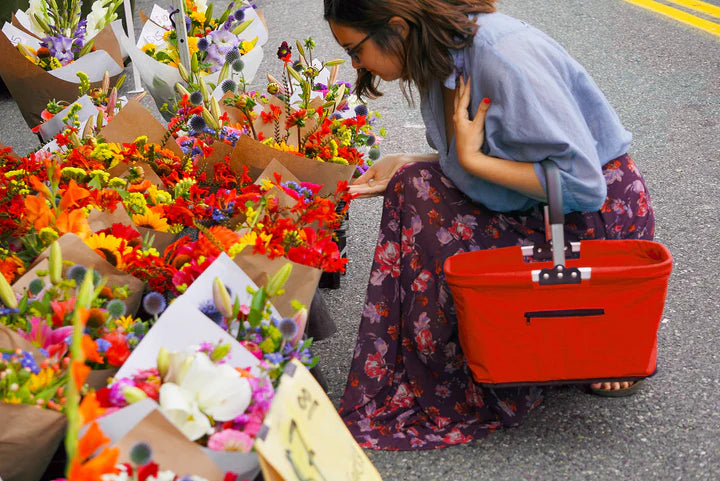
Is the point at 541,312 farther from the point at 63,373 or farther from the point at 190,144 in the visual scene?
the point at 190,144

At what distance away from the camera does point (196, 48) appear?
3.09m

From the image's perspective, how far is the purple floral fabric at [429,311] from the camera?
217 cm

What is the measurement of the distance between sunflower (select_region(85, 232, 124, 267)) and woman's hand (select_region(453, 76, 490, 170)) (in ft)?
2.67

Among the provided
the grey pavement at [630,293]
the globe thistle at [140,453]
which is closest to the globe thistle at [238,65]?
the grey pavement at [630,293]

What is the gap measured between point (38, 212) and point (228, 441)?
2.66 ft

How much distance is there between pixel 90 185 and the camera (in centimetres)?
217

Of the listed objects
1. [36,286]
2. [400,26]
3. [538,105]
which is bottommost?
[36,286]

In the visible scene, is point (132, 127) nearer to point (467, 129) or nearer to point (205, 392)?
point (467, 129)

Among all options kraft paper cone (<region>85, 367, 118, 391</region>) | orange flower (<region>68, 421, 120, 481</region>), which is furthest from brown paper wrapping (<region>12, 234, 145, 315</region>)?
orange flower (<region>68, 421, 120, 481</region>)

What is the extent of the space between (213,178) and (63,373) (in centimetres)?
105

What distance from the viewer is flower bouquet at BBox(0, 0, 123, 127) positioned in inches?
110

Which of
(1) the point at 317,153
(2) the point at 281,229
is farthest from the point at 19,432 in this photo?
(1) the point at 317,153

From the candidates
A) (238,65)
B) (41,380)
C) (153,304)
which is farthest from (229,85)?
(41,380)

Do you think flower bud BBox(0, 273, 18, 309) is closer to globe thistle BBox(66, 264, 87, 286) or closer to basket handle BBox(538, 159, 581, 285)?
globe thistle BBox(66, 264, 87, 286)
